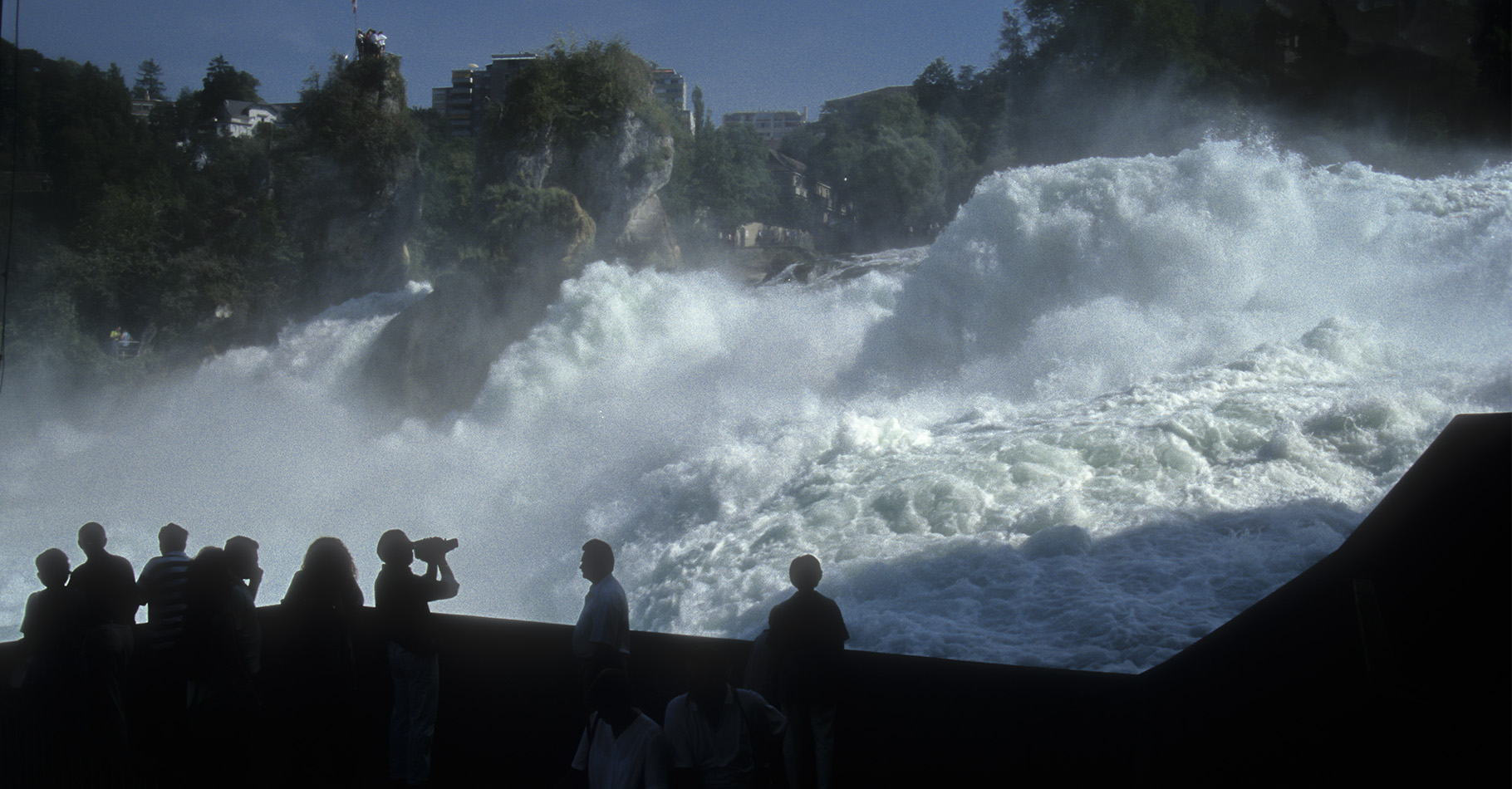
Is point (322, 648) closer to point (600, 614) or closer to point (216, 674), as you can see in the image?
point (216, 674)

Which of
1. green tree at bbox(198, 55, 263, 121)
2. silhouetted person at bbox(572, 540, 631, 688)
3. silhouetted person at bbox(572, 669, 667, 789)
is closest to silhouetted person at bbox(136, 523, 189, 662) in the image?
silhouetted person at bbox(572, 540, 631, 688)

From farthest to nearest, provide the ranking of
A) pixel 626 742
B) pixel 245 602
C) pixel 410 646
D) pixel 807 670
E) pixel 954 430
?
pixel 954 430 < pixel 245 602 < pixel 410 646 < pixel 807 670 < pixel 626 742

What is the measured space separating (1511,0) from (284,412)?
68.3ft

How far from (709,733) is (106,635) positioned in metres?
2.99

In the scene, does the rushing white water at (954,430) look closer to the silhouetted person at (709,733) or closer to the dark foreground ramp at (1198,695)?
the dark foreground ramp at (1198,695)

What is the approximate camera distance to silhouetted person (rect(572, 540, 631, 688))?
3.53 metres

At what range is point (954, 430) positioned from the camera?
1048 cm

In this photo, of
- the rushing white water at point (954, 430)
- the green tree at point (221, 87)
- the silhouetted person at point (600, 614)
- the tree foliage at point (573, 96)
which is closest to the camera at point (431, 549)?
the silhouetted person at point (600, 614)

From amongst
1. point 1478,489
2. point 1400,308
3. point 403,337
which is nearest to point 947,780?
point 1478,489

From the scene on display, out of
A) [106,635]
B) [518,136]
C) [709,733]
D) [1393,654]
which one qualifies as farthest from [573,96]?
[1393,654]

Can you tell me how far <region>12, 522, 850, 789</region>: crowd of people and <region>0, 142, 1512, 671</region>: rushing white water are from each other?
10.4 feet

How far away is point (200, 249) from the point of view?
23.9m

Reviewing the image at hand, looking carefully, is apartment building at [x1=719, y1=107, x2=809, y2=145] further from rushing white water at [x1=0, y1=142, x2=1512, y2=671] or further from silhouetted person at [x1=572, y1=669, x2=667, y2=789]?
silhouetted person at [x1=572, y1=669, x2=667, y2=789]

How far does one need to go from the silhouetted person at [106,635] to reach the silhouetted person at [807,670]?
2842mm
